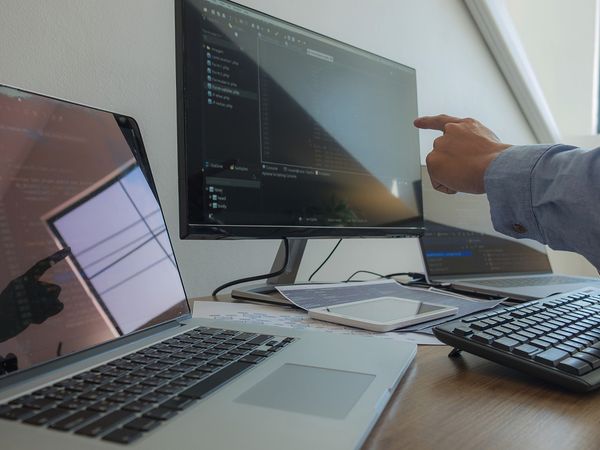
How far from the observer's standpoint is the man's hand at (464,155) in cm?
61

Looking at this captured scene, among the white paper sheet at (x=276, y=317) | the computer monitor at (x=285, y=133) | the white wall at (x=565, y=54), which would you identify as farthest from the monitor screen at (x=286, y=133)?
the white wall at (x=565, y=54)

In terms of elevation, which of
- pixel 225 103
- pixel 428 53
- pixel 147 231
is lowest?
pixel 147 231

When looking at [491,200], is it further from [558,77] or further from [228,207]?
[558,77]

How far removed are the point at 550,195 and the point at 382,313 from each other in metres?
0.24

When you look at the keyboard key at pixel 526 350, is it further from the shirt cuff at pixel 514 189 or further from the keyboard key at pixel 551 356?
the shirt cuff at pixel 514 189

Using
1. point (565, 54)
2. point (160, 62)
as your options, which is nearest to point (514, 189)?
point (160, 62)

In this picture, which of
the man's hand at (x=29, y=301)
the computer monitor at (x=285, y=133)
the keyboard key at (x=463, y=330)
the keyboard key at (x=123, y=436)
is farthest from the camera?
the computer monitor at (x=285, y=133)

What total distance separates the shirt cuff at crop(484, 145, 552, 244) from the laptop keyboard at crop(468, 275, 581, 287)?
36 centimetres

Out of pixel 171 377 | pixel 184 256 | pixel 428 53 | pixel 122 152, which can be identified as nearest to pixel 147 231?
pixel 122 152

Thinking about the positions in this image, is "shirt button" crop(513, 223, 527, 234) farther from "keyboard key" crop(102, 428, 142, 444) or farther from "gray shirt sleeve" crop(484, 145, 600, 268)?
"keyboard key" crop(102, 428, 142, 444)

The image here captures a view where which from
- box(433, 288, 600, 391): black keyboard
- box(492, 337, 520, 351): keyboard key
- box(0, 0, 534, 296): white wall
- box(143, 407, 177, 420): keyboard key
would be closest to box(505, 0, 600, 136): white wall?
box(0, 0, 534, 296): white wall

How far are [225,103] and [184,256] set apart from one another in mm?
295

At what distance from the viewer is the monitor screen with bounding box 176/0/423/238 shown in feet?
2.23

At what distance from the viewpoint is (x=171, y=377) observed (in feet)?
1.11
